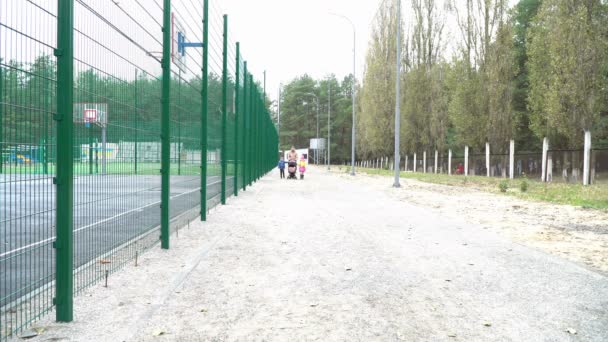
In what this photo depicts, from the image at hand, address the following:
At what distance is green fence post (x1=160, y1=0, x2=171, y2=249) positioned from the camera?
6.34 meters

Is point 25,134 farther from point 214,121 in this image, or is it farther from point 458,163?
point 458,163

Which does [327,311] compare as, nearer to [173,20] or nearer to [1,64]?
[1,64]

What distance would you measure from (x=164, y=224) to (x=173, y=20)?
Result: 9.63 ft

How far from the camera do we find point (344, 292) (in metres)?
4.47

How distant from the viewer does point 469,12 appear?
35.3 metres

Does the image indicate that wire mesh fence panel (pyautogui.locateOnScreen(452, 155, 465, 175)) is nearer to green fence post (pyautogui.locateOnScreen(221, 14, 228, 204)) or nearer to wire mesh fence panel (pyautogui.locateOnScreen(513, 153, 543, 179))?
wire mesh fence panel (pyautogui.locateOnScreen(513, 153, 543, 179))

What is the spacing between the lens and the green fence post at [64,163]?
11.7 feet

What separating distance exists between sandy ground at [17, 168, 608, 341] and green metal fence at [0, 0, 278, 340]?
33 cm

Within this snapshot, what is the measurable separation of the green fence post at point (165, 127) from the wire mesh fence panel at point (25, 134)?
8.41ft

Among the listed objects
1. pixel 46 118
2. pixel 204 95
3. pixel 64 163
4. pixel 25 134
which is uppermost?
pixel 204 95

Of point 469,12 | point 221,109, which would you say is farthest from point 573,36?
point 221,109

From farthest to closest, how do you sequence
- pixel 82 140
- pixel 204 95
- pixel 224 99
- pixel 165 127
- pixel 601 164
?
1. pixel 601 164
2. pixel 224 99
3. pixel 204 95
4. pixel 165 127
5. pixel 82 140

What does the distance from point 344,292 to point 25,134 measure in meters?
2.65

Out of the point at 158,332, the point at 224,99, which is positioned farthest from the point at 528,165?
the point at 158,332
